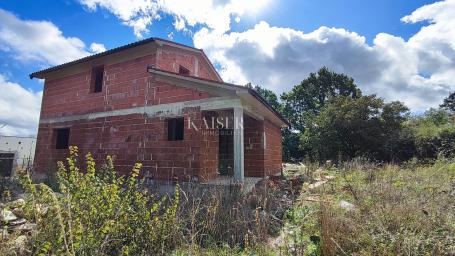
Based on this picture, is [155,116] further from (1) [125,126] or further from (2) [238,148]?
(2) [238,148]

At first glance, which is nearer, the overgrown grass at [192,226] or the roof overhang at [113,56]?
the overgrown grass at [192,226]

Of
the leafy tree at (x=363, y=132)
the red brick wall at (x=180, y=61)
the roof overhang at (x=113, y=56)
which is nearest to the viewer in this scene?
the roof overhang at (x=113, y=56)

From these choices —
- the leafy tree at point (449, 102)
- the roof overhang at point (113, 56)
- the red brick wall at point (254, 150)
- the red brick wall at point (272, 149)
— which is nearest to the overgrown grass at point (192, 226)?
the red brick wall at point (254, 150)

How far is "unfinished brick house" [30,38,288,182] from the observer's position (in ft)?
23.9

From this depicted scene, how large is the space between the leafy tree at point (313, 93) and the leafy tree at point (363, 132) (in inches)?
436

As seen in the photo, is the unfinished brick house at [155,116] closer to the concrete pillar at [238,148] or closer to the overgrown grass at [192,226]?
the concrete pillar at [238,148]

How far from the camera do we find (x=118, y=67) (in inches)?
368

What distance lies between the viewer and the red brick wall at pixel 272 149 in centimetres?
1014

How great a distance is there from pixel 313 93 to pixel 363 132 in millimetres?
16084

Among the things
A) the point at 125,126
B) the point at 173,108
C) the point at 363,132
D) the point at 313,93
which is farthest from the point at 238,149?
the point at 313,93

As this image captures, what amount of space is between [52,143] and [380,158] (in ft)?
60.8

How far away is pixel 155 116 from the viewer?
26.4ft

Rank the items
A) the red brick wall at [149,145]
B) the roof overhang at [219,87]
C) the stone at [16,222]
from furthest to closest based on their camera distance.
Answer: the red brick wall at [149,145] → the roof overhang at [219,87] → the stone at [16,222]

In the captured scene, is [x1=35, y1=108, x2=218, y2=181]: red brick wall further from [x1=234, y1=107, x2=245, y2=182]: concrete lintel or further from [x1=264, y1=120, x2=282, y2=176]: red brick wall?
[x1=264, y1=120, x2=282, y2=176]: red brick wall
